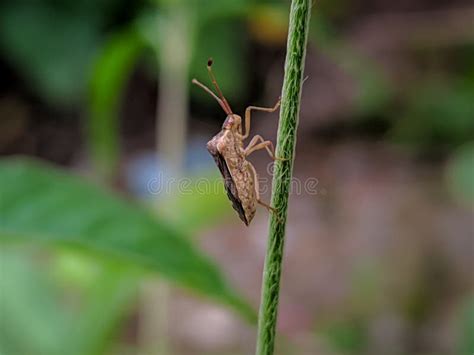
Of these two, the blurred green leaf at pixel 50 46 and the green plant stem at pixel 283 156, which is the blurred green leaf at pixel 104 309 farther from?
the blurred green leaf at pixel 50 46

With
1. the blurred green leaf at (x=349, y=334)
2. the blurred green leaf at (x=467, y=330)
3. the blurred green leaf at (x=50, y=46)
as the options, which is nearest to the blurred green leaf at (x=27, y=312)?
the blurred green leaf at (x=467, y=330)

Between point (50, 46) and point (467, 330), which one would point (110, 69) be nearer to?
point (467, 330)

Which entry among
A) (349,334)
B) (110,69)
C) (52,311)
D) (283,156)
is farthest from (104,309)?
(349,334)

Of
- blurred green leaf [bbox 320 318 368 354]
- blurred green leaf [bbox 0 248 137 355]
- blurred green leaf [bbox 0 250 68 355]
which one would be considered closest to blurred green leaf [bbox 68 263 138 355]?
blurred green leaf [bbox 0 248 137 355]

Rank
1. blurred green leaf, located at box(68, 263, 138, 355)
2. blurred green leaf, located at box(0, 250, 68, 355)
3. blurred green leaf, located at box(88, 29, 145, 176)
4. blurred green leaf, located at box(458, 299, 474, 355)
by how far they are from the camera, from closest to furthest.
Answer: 1. blurred green leaf, located at box(68, 263, 138, 355)
2. blurred green leaf, located at box(0, 250, 68, 355)
3. blurred green leaf, located at box(88, 29, 145, 176)
4. blurred green leaf, located at box(458, 299, 474, 355)

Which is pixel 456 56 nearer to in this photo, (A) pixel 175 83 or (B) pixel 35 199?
(A) pixel 175 83

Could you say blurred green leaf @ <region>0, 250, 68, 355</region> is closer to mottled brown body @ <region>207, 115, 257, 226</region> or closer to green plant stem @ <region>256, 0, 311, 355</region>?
mottled brown body @ <region>207, 115, 257, 226</region>
